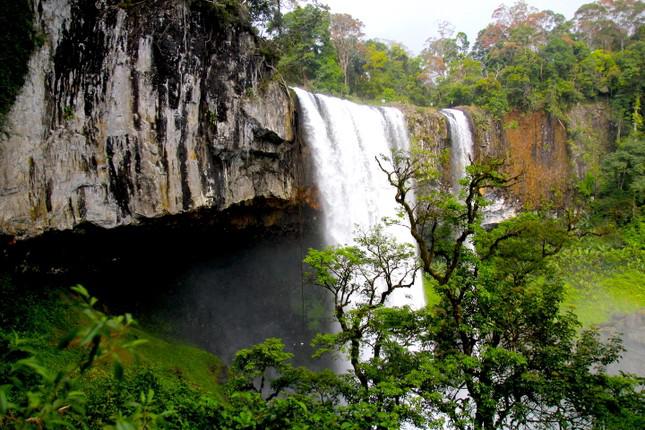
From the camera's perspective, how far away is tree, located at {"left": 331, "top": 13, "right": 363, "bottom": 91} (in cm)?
3080

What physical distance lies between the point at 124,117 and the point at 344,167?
7885 millimetres

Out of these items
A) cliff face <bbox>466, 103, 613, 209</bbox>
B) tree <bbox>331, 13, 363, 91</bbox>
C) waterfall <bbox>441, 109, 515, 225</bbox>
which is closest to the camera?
waterfall <bbox>441, 109, 515, 225</bbox>

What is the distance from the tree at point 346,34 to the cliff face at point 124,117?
18804 millimetres

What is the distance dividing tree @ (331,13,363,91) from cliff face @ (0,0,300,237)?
18.8 meters

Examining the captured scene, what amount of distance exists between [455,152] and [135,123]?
1643 cm

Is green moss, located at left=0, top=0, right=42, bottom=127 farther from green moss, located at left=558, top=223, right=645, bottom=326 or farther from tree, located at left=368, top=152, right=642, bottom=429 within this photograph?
green moss, located at left=558, top=223, right=645, bottom=326

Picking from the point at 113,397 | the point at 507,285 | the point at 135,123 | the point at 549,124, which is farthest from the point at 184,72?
the point at 549,124

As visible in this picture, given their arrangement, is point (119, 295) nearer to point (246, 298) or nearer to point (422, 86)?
point (246, 298)

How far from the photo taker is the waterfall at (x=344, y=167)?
16062mm

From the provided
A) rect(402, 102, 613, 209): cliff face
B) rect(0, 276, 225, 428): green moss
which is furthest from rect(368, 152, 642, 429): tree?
rect(402, 102, 613, 209): cliff face

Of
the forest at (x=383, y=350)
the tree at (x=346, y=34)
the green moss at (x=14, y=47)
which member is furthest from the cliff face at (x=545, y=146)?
the green moss at (x=14, y=47)

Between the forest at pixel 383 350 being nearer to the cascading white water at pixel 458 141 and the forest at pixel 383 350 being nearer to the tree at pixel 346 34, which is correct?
the cascading white water at pixel 458 141

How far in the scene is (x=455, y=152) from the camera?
22938mm

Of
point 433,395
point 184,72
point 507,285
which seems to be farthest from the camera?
point 184,72
